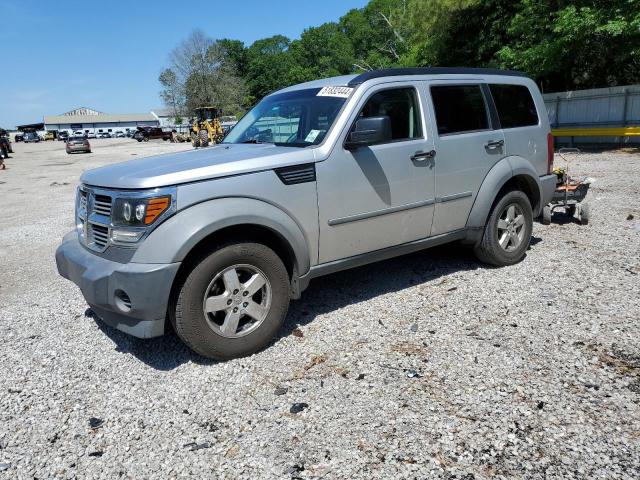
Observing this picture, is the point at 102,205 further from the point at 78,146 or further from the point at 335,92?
the point at 78,146

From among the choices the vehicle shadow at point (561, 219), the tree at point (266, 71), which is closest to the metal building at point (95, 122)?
the tree at point (266, 71)

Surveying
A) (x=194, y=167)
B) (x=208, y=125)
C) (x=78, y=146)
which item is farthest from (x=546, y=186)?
(x=78, y=146)

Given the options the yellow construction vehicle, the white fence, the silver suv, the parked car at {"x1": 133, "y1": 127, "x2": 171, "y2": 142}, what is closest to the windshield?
the silver suv

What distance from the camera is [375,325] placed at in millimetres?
4148

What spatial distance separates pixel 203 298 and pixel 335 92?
207cm

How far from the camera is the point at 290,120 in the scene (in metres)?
4.50

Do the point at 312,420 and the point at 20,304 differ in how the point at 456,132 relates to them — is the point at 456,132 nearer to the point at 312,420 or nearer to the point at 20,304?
the point at 312,420

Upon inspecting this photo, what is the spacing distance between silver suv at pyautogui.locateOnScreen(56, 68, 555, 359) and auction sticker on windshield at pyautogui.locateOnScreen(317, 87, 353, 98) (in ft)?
0.07

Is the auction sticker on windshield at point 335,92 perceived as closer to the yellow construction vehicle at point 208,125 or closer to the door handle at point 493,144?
the door handle at point 493,144

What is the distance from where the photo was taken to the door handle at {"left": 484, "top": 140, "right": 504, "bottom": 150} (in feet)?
16.3

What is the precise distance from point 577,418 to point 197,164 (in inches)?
112

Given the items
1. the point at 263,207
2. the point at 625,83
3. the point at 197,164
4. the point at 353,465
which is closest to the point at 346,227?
the point at 263,207

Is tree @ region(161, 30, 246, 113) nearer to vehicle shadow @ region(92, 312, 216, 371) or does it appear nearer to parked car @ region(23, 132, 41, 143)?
parked car @ region(23, 132, 41, 143)

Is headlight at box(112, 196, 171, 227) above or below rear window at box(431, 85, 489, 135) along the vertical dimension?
below
